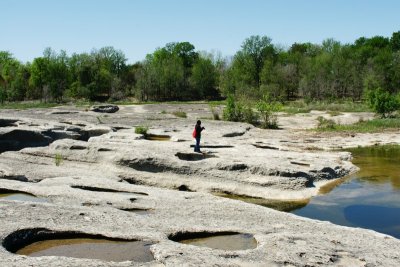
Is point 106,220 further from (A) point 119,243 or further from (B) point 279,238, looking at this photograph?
(B) point 279,238

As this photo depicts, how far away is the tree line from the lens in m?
87.2

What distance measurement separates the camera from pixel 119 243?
11008 mm

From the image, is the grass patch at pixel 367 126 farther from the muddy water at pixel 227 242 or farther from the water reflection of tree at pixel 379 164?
the muddy water at pixel 227 242

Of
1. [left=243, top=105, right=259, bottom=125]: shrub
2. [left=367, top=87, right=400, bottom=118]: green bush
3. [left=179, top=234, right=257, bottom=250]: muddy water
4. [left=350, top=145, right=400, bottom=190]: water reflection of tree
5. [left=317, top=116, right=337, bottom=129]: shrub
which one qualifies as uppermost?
[left=367, top=87, right=400, bottom=118]: green bush

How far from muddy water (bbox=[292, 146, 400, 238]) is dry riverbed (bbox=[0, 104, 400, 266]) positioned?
83 centimetres

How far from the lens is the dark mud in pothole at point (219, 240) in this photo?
11.2 meters

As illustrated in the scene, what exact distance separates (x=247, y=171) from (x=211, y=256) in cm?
1069

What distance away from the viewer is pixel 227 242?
1150cm

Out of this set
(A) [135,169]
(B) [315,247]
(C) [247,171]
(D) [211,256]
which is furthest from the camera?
(A) [135,169]

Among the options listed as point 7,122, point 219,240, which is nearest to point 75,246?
point 219,240

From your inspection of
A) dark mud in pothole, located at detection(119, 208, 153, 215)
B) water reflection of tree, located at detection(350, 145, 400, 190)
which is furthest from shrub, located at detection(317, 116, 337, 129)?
dark mud in pothole, located at detection(119, 208, 153, 215)

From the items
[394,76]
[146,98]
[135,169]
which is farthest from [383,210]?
[146,98]

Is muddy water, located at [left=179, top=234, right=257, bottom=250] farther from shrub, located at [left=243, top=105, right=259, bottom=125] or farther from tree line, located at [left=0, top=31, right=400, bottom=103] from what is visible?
tree line, located at [left=0, top=31, right=400, bottom=103]

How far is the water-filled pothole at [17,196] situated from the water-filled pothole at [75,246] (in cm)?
426
